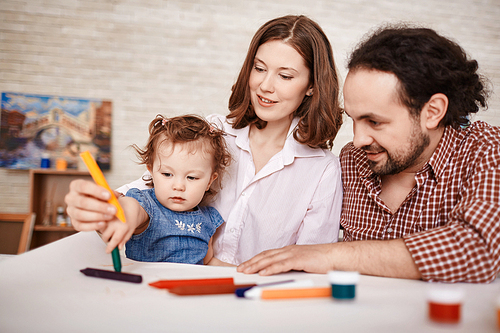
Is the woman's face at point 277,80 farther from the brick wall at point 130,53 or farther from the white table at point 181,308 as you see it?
the brick wall at point 130,53

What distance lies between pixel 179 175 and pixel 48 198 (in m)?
3.37

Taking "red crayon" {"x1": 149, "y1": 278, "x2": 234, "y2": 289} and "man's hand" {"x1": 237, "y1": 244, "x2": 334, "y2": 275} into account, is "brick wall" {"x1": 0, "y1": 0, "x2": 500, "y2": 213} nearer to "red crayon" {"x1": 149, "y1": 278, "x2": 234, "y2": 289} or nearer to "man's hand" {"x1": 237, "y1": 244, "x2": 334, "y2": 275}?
"man's hand" {"x1": 237, "y1": 244, "x2": 334, "y2": 275}

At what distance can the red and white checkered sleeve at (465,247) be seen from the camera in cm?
95

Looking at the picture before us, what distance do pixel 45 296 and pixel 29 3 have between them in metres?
4.47

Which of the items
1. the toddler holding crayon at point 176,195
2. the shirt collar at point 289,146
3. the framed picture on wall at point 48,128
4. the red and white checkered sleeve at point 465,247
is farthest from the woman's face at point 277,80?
the framed picture on wall at point 48,128

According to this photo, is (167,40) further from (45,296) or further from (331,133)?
(45,296)

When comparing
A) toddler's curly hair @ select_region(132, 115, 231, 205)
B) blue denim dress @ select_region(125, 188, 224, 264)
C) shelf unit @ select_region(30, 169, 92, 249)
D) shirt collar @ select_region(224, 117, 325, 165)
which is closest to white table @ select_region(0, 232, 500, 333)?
blue denim dress @ select_region(125, 188, 224, 264)

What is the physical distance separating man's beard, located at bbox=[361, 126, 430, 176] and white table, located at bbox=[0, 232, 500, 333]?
44 centimetres

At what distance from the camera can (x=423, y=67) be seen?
1.20m

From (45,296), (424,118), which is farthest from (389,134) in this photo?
(45,296)

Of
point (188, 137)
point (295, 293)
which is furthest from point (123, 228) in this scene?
point (188, 137)

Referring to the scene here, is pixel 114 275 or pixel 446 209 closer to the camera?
→ pixel 114 275

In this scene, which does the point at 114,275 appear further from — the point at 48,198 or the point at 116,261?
the point at 48,198

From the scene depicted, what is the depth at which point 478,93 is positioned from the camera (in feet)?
4.47
